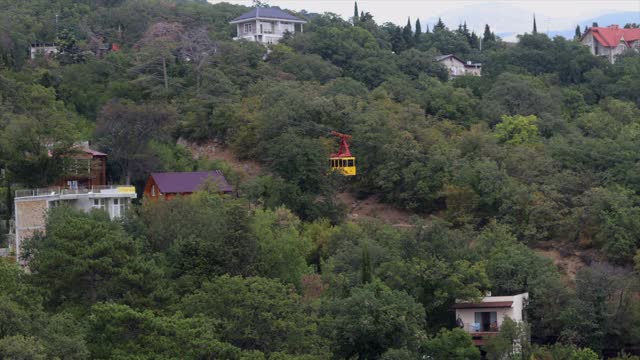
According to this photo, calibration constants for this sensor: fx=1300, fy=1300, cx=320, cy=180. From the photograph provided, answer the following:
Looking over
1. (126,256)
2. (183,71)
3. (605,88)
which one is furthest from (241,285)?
(605,88)

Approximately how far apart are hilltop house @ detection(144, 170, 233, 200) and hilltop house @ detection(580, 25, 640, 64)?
141 feet

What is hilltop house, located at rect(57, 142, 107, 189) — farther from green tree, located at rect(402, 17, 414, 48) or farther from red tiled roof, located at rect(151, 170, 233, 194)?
green tree, located at rect(402, 17, 414, 48)

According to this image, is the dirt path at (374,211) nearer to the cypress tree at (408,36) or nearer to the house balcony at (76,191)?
the house balcony at (76,191)

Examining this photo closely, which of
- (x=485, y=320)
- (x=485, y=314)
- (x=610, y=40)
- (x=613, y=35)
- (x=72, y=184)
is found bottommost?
(x=485, y=320)

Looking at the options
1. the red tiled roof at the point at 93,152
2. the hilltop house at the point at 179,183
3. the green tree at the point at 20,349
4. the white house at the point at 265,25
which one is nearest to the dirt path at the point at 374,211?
the hilltop house at the point at 179,183

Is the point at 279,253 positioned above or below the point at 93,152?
below

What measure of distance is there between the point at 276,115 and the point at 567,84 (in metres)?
27.3

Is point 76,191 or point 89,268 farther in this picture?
point 76,191

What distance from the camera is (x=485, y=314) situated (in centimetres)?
4856

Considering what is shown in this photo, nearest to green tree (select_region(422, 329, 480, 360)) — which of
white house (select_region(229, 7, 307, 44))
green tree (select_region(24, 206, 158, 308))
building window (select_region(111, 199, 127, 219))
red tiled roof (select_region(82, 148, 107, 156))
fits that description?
green tree (select_region(24, 206, 158, 308))

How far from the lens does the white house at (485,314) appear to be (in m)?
48.2

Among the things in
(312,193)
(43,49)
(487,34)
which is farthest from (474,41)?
(312,193)

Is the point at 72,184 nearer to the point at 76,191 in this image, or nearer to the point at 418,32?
the point at 76,191

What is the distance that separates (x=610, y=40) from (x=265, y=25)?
971 inches
